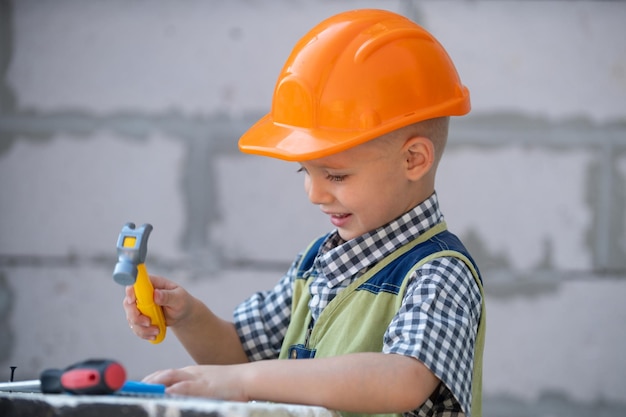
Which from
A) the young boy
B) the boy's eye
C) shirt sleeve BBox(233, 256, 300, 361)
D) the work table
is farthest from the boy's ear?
the work table

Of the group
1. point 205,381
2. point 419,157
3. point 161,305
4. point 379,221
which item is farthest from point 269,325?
point 205,381

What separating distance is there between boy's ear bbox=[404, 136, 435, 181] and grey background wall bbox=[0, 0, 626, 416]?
1.11 m

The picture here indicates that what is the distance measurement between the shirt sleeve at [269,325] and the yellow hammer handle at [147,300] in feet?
0.89

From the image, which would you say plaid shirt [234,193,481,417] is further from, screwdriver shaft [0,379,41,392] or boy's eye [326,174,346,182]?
screwdriver shaft [0,379,41,392]

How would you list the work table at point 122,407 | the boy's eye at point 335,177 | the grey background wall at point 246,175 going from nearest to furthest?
the work table at point 122,407 → the boy's eye at point 335,177 → the grey background wall at point 246,175

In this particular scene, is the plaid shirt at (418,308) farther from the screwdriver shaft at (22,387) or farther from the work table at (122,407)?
the screwdriver shaft at (22,387)

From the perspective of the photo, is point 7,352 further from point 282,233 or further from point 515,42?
point 515,42

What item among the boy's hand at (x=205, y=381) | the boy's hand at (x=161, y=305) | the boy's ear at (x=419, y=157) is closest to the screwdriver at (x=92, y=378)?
the boy's hand at (x=205, y=381)

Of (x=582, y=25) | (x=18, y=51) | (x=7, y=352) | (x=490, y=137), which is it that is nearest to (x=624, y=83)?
(x=582, y=25)

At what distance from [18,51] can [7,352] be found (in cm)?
101

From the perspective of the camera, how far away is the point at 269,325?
2.02 metres

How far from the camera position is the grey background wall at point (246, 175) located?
111 inches

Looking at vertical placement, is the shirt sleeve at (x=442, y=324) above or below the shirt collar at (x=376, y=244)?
below

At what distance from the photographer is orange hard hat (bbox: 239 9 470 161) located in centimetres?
163
